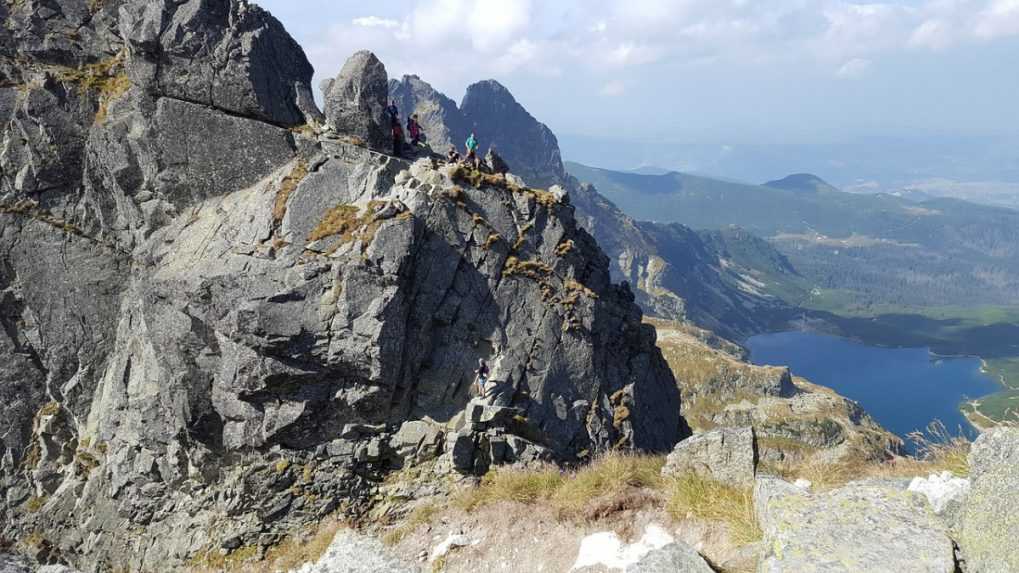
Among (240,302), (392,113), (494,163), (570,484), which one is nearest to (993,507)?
(570,484)

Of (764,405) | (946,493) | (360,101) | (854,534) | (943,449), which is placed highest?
(360,101)

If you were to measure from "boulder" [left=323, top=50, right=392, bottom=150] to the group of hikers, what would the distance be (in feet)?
1.81

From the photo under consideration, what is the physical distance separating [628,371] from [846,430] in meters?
166

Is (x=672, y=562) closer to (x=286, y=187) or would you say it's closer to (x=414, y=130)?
(x=286, y=187)

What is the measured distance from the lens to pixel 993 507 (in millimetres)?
8914

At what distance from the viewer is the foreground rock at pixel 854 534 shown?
28.7ft

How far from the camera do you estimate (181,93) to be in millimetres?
32344

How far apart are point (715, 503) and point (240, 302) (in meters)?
22.6

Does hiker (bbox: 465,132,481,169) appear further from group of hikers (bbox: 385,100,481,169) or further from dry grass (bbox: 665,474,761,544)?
dry grass (bbox: 665,474,761,544)

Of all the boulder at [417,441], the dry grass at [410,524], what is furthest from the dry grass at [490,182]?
the dry grass at [410,524]

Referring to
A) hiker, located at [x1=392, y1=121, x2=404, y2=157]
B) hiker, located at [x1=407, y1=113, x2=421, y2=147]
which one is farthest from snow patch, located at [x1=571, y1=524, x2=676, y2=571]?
hiker, located at [x1=407, y1=113, x2=421, y2=147]

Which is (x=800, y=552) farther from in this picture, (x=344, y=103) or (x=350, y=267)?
(x=344, y=103)

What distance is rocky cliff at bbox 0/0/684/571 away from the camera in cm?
2541

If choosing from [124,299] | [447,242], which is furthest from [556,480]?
[124,299]
